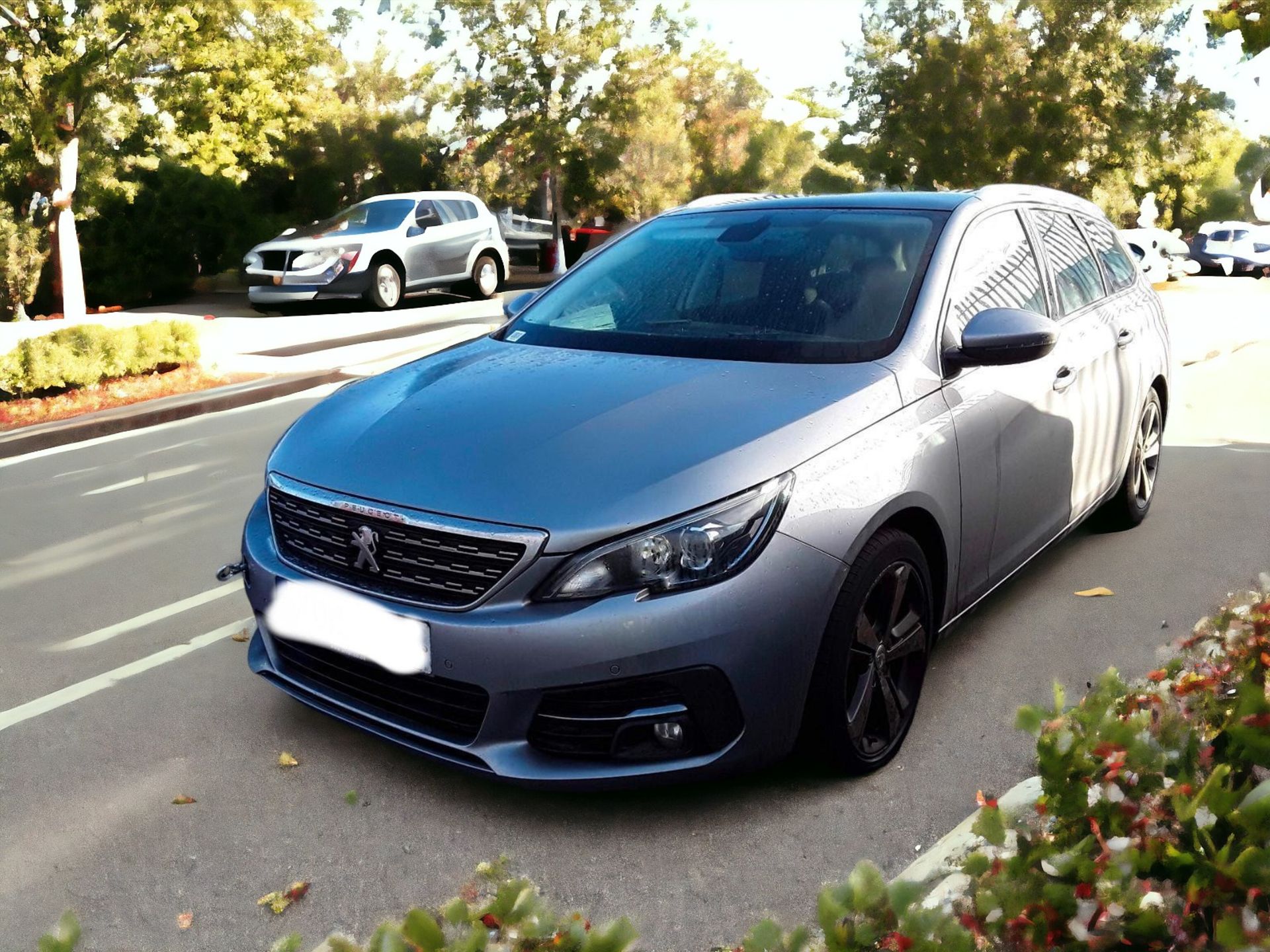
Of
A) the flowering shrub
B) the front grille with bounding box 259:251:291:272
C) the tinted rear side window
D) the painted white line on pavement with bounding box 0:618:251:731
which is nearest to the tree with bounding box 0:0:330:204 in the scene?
the front grille with bounding box 259:251:291:272

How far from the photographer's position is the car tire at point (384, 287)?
19219 millimetres

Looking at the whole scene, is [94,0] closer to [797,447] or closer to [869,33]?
[797,447]

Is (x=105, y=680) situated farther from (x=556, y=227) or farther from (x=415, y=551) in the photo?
(x=556, y=227)

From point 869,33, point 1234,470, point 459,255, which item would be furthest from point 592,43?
point 1234,470

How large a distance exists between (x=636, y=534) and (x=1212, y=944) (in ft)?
5.70

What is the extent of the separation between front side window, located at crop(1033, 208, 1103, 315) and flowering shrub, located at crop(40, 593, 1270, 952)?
3.26 metres

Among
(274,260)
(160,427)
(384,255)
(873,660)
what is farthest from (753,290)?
(274,260)

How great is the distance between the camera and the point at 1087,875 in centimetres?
160

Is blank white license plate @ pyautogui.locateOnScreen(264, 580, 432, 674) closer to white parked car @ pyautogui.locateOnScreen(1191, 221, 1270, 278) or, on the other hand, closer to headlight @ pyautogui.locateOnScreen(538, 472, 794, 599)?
headlight @ pyautogui.locateOnScreen(538, 472, 794, 599)

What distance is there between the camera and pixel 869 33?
1237 inches

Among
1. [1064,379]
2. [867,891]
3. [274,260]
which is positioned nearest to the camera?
[867,891]

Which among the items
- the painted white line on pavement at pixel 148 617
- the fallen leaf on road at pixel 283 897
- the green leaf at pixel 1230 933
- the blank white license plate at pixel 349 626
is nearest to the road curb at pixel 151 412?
the painted white line on pavement at pixel 148 617

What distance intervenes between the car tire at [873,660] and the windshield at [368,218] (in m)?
16.9

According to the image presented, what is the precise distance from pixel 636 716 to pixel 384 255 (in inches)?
677
